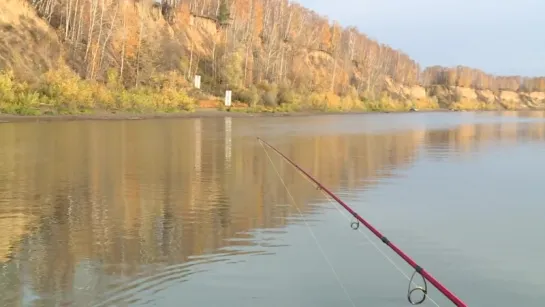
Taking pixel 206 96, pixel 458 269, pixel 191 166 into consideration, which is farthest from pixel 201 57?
pixel 458 269

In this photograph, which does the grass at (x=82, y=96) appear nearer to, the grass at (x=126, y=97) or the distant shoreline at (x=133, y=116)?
the grass at (x=126, y=97)

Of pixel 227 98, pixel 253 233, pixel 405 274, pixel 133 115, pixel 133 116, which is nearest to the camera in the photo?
pixel 405 274

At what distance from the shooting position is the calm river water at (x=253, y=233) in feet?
25.2

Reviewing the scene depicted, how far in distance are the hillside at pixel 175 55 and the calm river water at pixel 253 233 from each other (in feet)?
122

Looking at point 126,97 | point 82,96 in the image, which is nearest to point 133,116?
point 126,97

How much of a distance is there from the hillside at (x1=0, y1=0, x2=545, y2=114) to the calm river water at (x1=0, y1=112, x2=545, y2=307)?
122 ft

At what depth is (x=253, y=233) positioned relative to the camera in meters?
10.8

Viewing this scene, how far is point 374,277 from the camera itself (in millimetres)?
8336

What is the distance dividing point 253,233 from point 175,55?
78.7 meters

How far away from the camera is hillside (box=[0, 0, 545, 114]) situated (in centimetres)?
5922

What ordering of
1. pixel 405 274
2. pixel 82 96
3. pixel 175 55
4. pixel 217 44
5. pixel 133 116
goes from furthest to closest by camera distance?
pixel 217 44 < pixel 175 55 < pixel 133 116 < pixel 82 96 < pixel 405 274

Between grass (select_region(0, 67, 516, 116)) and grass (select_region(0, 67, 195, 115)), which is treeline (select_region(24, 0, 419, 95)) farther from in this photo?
grass (select_region(0, 67, 195, 115))

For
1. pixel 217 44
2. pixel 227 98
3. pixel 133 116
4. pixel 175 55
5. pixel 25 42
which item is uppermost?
pixel 217 44

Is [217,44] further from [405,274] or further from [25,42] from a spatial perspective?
[405,274]
